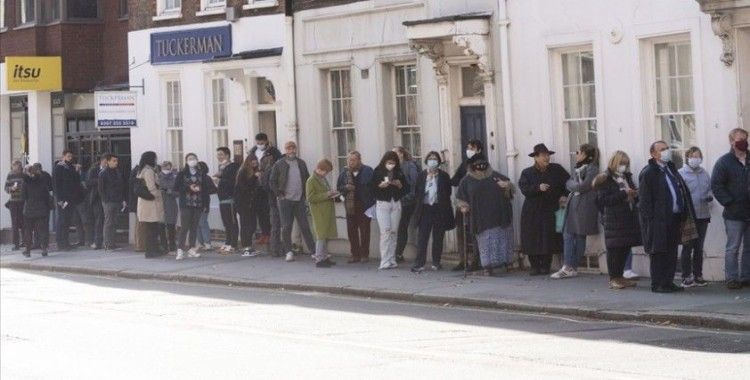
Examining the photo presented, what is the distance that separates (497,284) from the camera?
2325cm

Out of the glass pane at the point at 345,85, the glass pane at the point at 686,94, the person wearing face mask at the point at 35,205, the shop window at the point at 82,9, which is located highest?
the shop window at the point at 82,9

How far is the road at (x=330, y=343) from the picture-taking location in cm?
1445

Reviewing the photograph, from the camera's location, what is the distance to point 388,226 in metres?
26.5

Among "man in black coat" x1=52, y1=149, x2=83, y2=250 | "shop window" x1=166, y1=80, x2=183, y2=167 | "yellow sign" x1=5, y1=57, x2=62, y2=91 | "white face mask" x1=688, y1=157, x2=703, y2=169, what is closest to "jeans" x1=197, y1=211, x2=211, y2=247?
"shop window" x1=166, y1=80, x2=183, y2=167

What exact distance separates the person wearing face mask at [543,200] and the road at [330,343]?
2994 millimetres

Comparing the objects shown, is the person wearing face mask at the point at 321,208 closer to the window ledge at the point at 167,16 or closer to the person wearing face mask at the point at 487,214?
the person wearing face mask at the point at 487,214

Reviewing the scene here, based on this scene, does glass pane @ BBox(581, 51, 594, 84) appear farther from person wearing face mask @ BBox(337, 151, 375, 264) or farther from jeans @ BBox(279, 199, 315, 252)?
jeans @ BBox(279, 199, 315, 252)

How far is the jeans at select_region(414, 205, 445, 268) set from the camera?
84.5 ft

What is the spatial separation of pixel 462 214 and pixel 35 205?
39.1 feet

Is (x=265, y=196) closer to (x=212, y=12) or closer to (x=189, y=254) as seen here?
(x=189, y=254)

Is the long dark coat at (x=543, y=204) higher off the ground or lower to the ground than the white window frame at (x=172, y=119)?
lower

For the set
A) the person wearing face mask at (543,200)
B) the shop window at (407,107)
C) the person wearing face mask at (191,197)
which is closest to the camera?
the person wearing face mask at (543,200)

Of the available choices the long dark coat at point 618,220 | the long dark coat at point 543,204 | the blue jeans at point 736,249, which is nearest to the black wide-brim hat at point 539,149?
the long dark coat at point 543,204

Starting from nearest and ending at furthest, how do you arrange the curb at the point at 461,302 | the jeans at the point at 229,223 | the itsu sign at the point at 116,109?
1. the curb at the point at 461,302
2. the jeans at the point at 229,223
3. the itsu sign at the point at 116,109
